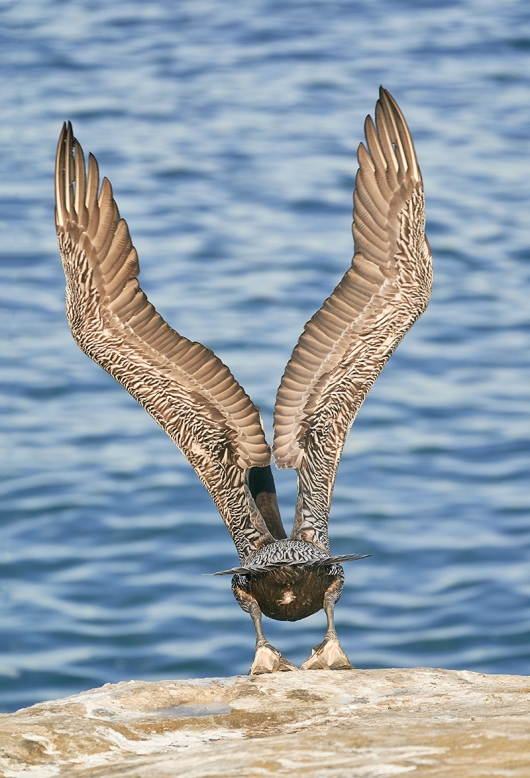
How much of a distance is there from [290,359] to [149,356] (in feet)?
3.01

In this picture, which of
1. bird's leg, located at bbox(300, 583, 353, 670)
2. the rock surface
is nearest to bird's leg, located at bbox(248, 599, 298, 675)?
bird's leg, located at bbox(300, 583, 353, 670)

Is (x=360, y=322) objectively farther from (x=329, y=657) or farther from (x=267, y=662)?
(x=267, y=662)

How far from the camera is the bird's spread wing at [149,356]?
30.8 feet

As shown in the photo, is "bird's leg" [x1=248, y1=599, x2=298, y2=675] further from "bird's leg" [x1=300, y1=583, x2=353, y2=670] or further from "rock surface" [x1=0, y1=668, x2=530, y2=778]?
"rock surface" [x1=0, y1=668, x2=530, y2=778]

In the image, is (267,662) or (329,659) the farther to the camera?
(329,659)

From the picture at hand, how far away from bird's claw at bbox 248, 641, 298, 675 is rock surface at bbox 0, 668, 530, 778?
388 millimetres

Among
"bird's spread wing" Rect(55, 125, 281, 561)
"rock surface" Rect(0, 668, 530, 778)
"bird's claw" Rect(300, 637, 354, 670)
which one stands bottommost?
"rock surface" Rect(0, 668, 530, 778)

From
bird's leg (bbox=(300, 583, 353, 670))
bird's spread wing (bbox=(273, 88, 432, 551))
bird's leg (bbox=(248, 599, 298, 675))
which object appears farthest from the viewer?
bird's spread wing (bbox=(273, 88, 432, 551))

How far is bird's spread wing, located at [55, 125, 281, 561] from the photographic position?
369 inches

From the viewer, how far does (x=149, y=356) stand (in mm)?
9539

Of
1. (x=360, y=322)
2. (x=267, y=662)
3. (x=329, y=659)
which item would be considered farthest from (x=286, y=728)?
(x=360, y=322)

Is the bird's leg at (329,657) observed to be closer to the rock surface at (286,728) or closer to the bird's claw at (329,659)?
the bird's claw at (329,659)

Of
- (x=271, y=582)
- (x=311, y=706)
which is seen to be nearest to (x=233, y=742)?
(x=311, y=706)

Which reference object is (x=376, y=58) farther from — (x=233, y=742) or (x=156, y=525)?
(x=233, y=742)
